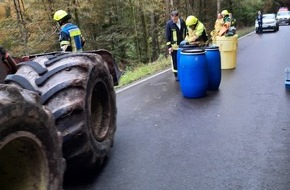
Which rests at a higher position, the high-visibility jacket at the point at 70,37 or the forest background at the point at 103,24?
the high-visibility jacket at the point at 70,37

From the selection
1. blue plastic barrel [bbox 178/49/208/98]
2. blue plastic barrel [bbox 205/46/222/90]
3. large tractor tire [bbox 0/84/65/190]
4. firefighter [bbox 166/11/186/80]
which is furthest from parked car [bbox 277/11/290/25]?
large tractor tire [bbox 0/84/65/190]

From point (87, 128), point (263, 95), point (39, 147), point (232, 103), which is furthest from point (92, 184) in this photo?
point (263, 95)

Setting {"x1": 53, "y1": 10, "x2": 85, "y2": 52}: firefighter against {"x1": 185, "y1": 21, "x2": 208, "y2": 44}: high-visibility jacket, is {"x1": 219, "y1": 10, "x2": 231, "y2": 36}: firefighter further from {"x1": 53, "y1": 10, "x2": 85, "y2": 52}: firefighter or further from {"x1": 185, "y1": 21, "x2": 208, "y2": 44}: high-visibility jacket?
{"x1": 53, "y1": 10, "x2": 85, "y2": 52}: firefighter

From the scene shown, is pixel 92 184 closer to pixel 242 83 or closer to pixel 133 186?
pixel 133 186

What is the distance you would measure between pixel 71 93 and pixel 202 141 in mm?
2432

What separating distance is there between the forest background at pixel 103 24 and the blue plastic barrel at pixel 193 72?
1237cm

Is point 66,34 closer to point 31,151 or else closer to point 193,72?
point 193,72

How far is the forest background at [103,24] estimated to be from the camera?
811 inches

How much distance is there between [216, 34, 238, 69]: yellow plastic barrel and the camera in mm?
12352

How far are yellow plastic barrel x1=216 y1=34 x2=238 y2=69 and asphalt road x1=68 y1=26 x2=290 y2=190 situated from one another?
2.80 metres

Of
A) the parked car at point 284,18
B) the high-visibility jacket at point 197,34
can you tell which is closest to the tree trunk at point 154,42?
the high-visibility jacket at point 197,34

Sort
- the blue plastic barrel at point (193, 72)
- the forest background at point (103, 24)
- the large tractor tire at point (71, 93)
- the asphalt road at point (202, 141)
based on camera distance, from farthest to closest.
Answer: the forest background at point (103, 24)
the blue plastic barrel at point (193, 72)
the asphalt road at point (202, 141)
the large tractor tire at point (71, 93)

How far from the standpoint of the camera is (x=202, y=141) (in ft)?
19.0

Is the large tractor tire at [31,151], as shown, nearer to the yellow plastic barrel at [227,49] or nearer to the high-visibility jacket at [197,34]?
the high-visibility jacket at [197,34]
